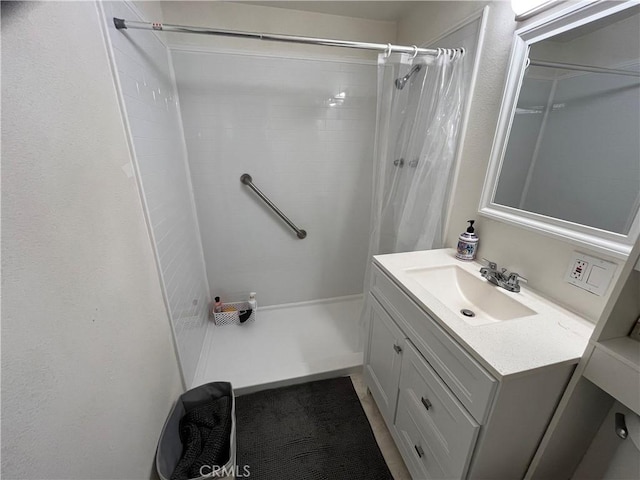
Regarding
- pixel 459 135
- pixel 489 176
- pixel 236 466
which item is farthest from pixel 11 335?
pixel 459 135

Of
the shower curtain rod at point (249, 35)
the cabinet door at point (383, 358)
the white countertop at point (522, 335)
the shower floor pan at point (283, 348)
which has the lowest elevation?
the shower floor pan at point (283, 348)

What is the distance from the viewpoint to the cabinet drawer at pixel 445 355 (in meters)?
0.67

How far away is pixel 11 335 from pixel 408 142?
62.7 inches

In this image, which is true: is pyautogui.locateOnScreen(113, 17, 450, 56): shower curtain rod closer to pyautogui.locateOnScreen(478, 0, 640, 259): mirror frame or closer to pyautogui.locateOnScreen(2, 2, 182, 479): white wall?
pyautogui.locateOnScreen(2, 2, 182, 479): white wall

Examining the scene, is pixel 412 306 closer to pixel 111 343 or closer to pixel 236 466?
pixel 111 343

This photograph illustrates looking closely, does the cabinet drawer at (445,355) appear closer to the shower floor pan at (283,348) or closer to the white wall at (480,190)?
the white wall at (480,190)

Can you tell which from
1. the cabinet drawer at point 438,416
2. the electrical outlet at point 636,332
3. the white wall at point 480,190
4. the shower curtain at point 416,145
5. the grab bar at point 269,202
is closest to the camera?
the electrical outlet at point 636,332

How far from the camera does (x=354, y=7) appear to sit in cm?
157

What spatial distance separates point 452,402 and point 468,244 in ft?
2.34

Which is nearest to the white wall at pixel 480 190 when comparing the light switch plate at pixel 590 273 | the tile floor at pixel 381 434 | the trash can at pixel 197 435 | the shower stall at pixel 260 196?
the light switch plate at pixel 590 273

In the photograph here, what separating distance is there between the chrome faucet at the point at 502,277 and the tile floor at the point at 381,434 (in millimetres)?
947

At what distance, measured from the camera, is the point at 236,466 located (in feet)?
3.80

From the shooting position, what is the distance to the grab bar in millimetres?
1842

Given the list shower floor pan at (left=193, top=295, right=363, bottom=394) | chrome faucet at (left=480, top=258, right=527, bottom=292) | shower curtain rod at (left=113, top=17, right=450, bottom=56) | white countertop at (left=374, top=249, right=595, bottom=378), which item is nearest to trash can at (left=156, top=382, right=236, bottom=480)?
shower floor pan at (left=193, top=295, right=363, bottom=394)
